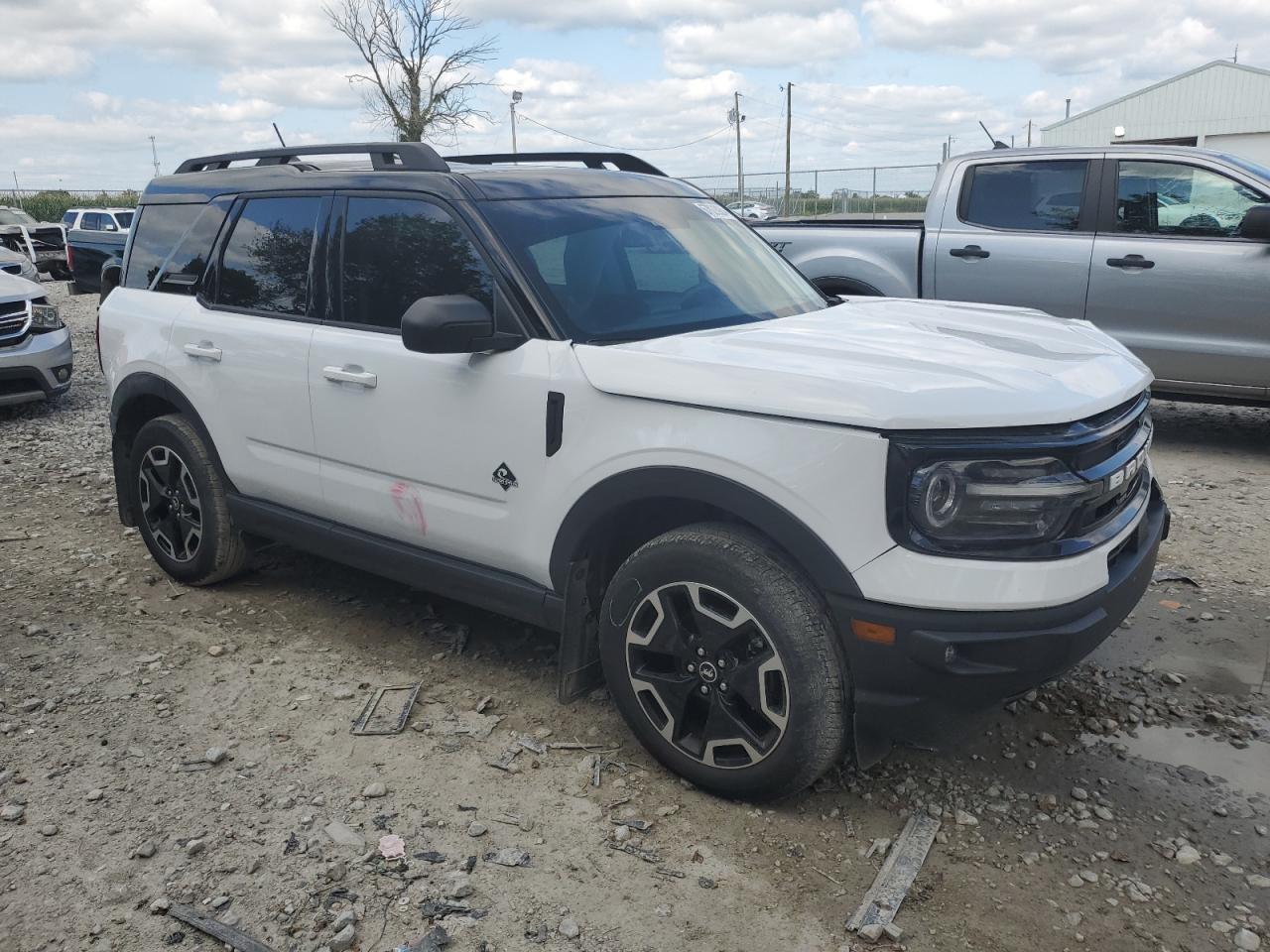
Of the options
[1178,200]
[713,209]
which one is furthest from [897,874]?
[1178,200]

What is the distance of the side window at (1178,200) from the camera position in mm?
6473

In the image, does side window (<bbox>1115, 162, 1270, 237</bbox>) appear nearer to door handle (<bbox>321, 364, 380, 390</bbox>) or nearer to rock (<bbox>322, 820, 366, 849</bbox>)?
door handle (<bbox>321, 364, 380, 390</bbox>)

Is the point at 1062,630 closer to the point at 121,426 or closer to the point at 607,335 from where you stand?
the point at 607,335

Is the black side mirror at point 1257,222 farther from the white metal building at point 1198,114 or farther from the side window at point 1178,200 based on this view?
the white metal building at point 1198,114

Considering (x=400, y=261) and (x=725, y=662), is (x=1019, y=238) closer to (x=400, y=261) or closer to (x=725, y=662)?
(x=400, y=261)

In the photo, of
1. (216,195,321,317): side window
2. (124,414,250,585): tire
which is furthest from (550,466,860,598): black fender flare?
(124,414,250,585): tire

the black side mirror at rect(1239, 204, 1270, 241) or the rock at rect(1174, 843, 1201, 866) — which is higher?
the black side mirror at rect(1239, 204, 1270, 241)

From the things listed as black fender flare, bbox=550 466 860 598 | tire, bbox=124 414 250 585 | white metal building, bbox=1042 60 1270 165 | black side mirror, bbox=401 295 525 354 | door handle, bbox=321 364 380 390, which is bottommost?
tire, bbox=124 414 250 585

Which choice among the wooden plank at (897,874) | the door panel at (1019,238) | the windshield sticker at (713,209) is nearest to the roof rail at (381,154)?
the windshield sticker at (713,209)

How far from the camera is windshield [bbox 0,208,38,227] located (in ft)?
84.4

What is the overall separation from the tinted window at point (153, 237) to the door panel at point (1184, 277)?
17.7ft

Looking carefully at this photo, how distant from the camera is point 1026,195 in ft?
23.3

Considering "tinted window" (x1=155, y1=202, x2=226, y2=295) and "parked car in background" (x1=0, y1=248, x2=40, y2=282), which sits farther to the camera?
"parked car in background" (x1=0, y1=248, x2=40, y2=282)

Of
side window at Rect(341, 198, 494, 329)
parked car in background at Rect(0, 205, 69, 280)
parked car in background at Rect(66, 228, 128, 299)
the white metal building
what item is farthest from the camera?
the white metal building
